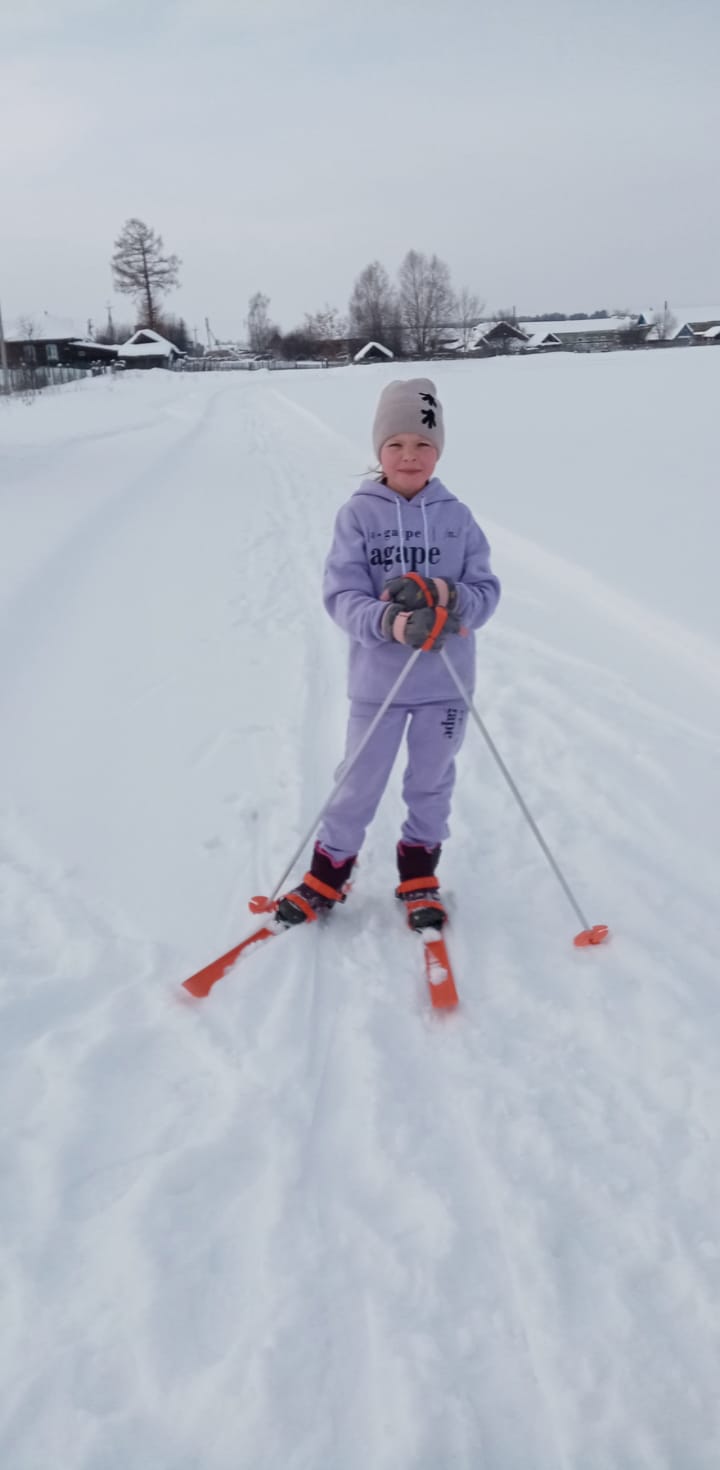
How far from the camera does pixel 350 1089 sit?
85.8 inches

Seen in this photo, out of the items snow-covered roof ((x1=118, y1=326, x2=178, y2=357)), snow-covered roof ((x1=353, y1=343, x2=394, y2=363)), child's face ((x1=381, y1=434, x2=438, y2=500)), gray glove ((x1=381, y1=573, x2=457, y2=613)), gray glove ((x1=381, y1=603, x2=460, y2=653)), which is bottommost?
gray glove ((x1=381, y1=603, x2=460, y2=653))

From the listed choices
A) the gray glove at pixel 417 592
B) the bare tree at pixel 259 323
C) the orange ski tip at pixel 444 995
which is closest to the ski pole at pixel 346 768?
the gray glove at pixel 417 592

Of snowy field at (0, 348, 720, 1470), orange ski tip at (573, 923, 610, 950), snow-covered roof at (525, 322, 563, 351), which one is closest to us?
snowy field at (0, 348, 720, 1470)

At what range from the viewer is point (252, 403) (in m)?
29.0

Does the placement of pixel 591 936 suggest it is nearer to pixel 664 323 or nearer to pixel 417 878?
pixel 417 878

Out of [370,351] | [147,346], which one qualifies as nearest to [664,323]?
[370,351]

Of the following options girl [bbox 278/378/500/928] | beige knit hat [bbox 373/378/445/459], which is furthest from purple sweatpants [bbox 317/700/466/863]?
beige knit hat [bbox 373/378/445/459]

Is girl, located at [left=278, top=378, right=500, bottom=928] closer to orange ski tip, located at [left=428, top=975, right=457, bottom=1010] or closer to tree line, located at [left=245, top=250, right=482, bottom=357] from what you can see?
orange ski tip, located at [left=428, top=975, right=457, bottom=1010]

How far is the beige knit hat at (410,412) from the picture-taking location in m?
2.54

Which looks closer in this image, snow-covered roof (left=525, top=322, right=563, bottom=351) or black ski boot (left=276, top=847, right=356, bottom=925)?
black ski boot (left=276, top=847, right=356, bottom=925)

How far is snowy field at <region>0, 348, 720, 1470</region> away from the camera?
5.10ft

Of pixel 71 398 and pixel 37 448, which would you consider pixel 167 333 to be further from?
pixel 37 448

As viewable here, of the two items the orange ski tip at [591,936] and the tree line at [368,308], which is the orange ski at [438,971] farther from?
the tree line at [368,308]

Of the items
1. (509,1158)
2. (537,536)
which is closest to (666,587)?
(537,536)
